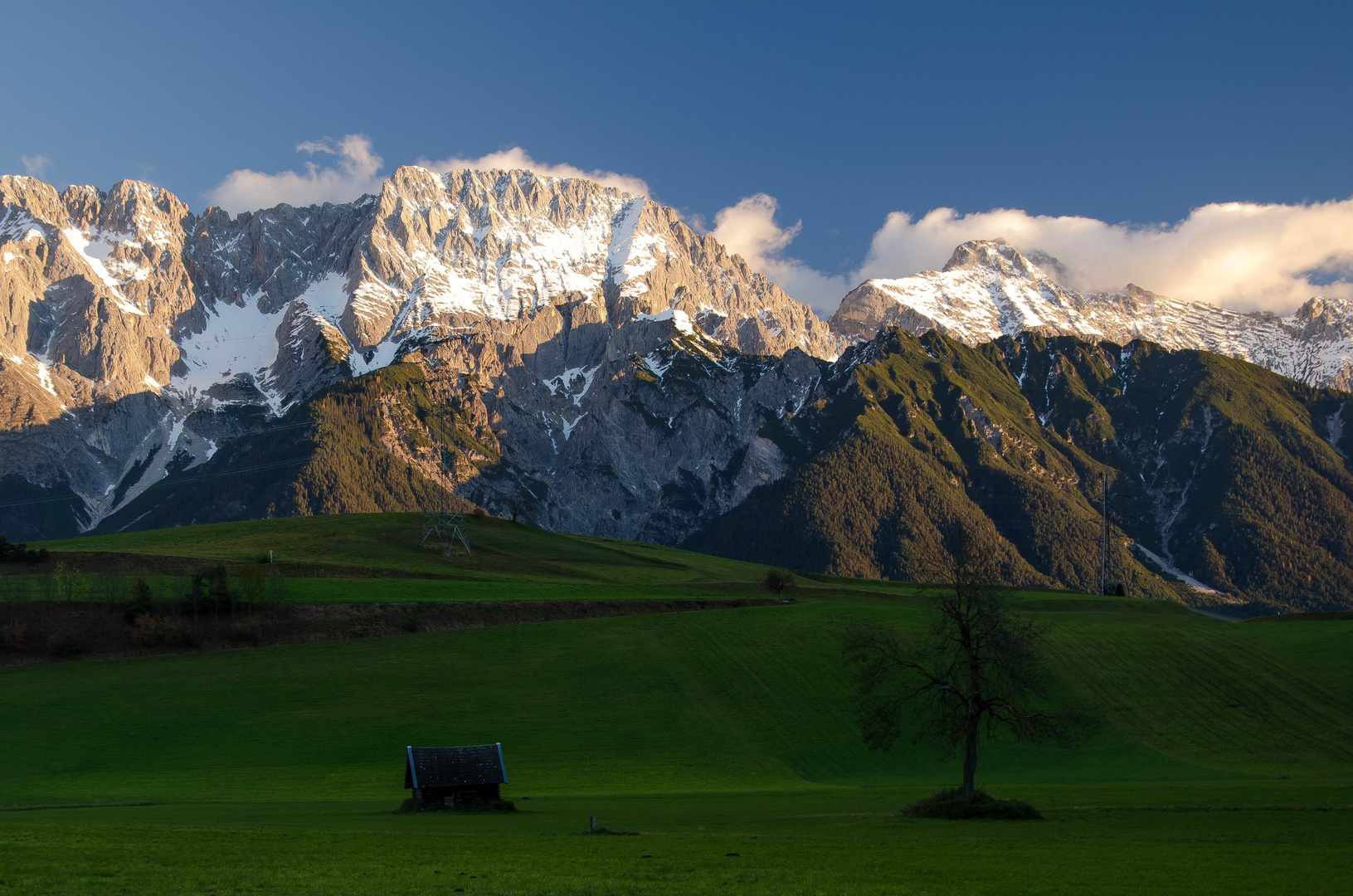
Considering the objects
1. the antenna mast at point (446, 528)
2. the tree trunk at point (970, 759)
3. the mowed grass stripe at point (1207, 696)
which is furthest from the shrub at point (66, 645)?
the mowed grass stripe at point (1207, 696)

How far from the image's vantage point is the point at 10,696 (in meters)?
72.1

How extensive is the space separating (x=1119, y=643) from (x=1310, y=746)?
22924 millimetres

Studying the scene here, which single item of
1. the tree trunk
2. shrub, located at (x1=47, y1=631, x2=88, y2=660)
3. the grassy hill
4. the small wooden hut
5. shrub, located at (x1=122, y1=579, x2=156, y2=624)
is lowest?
the small wooden hut

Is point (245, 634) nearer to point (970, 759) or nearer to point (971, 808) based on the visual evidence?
point (970, 759)

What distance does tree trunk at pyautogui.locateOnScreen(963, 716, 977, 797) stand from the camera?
42875mm

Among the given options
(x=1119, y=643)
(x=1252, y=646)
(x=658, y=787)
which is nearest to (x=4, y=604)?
(x=658, y=787)

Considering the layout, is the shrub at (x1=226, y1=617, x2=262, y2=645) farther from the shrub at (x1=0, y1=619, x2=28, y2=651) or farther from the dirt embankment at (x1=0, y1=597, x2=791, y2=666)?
the shrub at (x1=0, y1=619, x2=28, y2=651)

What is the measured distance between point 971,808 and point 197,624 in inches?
2895

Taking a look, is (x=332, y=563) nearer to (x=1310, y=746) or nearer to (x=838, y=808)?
(x=838, y=808)

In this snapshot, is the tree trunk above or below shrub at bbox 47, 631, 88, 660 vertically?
below

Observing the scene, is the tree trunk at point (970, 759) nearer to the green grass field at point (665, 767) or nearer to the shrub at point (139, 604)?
the green grass field at point (665, 767)

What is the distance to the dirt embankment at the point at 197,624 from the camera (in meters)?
83.4

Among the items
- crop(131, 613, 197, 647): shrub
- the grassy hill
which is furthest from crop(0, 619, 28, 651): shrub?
the grassy hill

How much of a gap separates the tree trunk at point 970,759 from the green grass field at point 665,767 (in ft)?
12.2
